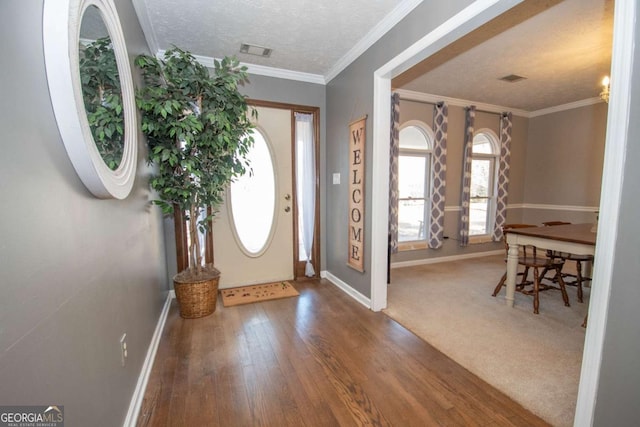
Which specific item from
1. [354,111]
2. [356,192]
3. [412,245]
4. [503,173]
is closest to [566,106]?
[503,173]

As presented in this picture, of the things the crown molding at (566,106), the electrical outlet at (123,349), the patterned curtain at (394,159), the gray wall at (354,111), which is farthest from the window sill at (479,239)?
the electrical outlet at (123,349)

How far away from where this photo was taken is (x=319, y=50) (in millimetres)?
2789

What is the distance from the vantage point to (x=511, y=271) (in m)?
2.76

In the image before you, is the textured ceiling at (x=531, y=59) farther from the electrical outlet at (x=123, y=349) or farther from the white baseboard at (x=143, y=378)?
the white baseboard at (x=143, y=378)

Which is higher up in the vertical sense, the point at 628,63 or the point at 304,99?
the point at 304,99

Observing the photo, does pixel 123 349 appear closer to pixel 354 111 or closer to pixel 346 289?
pixel 346 289

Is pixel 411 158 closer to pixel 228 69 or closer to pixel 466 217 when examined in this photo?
pixel 466 217

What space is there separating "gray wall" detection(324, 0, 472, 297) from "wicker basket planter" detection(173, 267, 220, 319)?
4.96 ft

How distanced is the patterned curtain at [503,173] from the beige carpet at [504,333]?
5.22 ft

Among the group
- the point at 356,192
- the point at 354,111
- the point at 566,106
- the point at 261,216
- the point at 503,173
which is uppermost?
the point at 566,106

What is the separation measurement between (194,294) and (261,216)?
1223 millimetres

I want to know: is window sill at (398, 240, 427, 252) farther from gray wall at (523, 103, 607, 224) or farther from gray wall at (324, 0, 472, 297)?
gray wall at (523, 103, 607, 224)

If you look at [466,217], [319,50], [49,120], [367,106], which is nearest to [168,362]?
[49,120]

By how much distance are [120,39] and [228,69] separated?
0.93 metres
